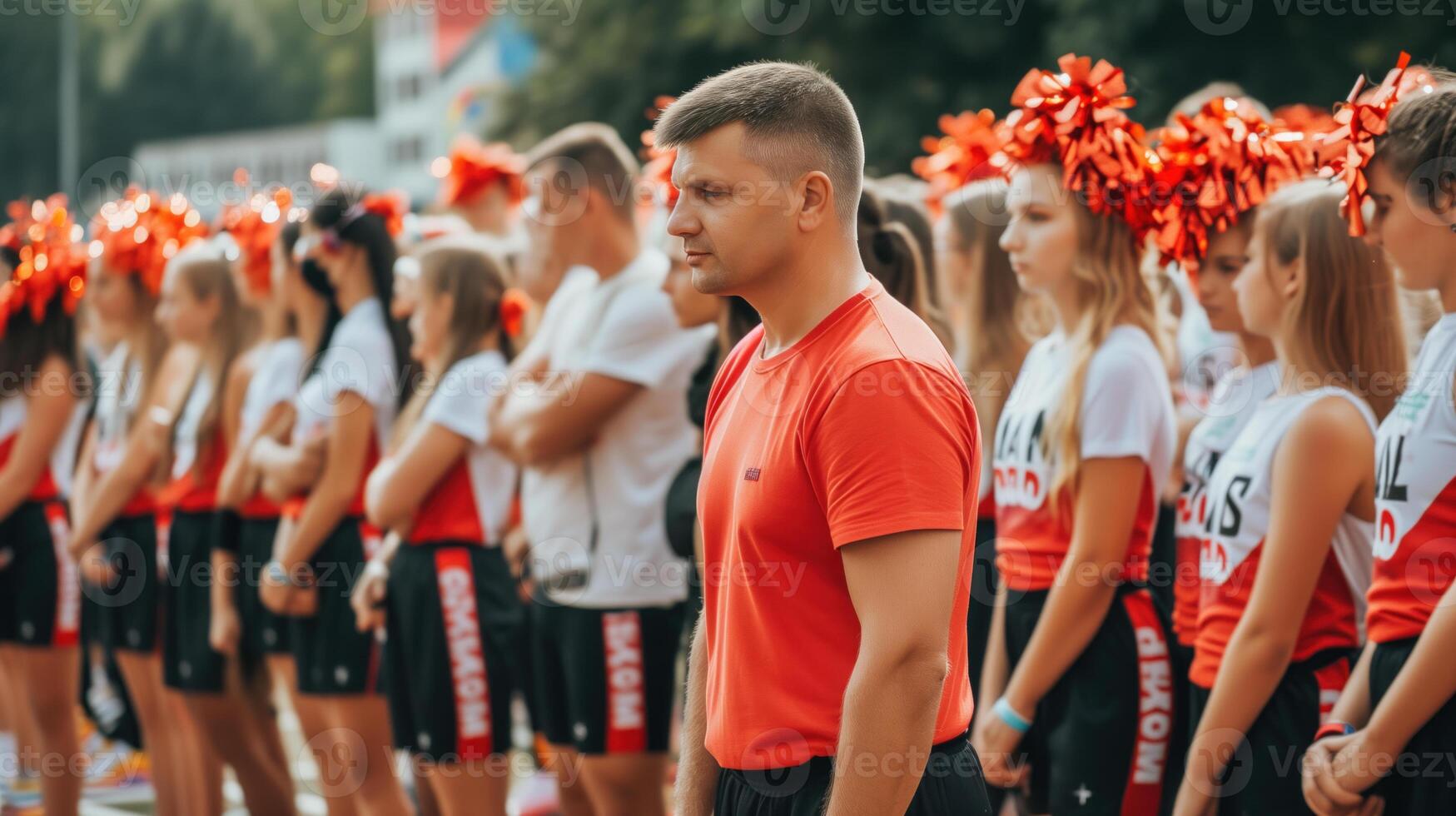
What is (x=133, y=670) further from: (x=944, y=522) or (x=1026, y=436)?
(x=944, y=522)

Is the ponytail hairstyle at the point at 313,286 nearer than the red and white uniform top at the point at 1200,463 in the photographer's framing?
No

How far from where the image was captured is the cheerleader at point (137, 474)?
6375 mm

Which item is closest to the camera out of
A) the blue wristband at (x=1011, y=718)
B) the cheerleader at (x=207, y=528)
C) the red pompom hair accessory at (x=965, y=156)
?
the blue wristband at (x=1011, y=718)

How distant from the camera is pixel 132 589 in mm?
6465

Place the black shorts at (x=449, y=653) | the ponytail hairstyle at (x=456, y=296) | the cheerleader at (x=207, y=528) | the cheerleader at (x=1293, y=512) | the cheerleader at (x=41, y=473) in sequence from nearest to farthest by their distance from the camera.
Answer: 1. the cheerleader at (x=1293, y=512)
2. the black shorts at (x=449, y=653)
3. the ponytail hairstyle at (x=456, y=296)
4. the cheerleader at (x=207, y=528)
5. the cheerleader at (x=41, y=473)

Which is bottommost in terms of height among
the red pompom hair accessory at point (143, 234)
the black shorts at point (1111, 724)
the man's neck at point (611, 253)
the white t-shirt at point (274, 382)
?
the black shorts at point (1111, 724)

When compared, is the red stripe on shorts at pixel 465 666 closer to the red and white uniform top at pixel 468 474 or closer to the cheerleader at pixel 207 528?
the red and white uniform top at pixel 468 474

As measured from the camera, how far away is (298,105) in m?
57.4

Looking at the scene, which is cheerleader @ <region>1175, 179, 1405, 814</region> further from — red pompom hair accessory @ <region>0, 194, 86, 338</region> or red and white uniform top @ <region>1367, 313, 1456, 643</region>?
red pompom hair accessory @ <region>0, 194, 86, 338</region>

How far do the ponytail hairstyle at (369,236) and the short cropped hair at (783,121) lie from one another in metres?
3.23

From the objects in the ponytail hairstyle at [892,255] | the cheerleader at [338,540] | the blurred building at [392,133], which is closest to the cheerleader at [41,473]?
the cheerleader at [338,540]

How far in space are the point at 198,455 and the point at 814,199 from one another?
428 cm

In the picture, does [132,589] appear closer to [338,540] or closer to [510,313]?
[338,540]

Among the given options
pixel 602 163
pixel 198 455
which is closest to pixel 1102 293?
pixel 602 163
